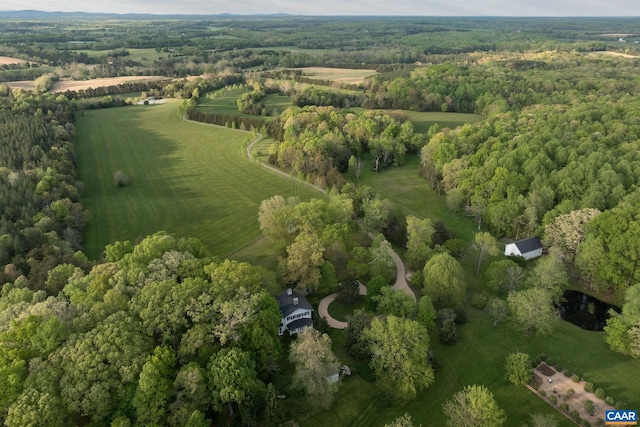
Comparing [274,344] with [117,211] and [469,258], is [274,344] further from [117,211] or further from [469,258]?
[117,211]

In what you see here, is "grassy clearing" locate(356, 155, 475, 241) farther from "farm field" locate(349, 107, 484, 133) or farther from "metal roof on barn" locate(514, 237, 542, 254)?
"farm field" locate(349, 107, 484, 133)

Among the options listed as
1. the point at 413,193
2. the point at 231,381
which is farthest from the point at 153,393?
the point at 413,193

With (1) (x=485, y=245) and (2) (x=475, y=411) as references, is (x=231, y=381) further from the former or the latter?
(1) (x=485, y=245)

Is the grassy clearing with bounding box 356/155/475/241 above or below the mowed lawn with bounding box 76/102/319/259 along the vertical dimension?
below

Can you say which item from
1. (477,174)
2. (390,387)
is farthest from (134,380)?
(477,174)

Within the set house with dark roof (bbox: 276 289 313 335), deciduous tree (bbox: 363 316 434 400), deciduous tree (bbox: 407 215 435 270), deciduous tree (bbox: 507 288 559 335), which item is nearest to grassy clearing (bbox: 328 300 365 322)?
house with dark roof (bbox: 276 289 313 335)

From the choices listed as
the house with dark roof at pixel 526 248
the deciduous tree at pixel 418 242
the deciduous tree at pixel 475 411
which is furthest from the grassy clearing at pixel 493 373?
the house with dark roof at pixel 526 248
